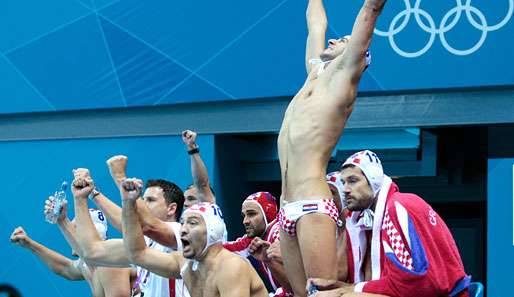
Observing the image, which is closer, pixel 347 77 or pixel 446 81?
pixel 347 77

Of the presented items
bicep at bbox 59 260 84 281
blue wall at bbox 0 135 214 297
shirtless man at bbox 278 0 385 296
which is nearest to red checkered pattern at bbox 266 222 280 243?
shirtless man at bbox 278 0 385 296

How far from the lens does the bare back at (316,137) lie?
6103 millimetres

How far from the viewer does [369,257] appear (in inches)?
251

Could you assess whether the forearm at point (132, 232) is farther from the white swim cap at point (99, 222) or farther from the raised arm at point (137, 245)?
the white swim cap at point (99, 222)

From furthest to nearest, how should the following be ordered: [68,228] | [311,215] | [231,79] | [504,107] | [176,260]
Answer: [231,79]
[504,107]
[68,228]
[176,260]
[311,215]

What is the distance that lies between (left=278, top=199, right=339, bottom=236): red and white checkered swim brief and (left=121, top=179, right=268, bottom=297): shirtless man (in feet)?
3.19

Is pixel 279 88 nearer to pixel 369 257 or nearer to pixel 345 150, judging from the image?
pixel 345 150

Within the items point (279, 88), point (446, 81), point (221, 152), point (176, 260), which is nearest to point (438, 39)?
point (446, 81)

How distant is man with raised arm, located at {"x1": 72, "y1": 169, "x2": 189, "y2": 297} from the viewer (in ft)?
24.4

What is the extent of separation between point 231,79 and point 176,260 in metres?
3.04

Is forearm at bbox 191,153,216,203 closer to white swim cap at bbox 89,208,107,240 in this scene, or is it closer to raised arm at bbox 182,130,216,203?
raised arm at bbox 182,130,216,203

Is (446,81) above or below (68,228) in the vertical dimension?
above

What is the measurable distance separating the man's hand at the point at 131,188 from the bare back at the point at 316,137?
3.35 feet

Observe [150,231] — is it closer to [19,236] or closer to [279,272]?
[279,272]
